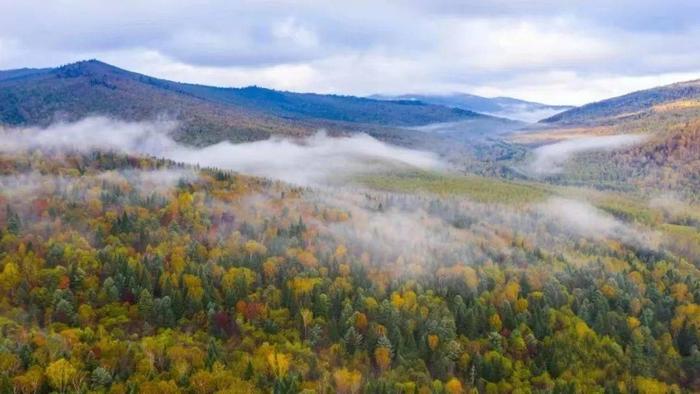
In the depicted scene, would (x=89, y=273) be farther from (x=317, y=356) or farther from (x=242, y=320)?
(x=317, y=356)

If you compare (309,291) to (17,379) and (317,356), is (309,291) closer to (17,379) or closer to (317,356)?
(317,356)

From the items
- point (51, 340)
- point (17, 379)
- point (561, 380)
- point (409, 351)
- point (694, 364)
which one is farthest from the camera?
point (694, 364)

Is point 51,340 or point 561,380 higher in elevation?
point 51,340

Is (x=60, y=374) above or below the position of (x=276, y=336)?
above

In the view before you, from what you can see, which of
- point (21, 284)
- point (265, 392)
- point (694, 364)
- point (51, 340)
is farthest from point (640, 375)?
point (21, 284)

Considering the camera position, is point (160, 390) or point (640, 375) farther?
point (640, 375)

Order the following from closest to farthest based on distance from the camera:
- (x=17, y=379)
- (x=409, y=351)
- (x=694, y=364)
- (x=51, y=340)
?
(x=17, y=379)
(x=51, y=340)
(x=409, y=351)
(x=694, y=364)

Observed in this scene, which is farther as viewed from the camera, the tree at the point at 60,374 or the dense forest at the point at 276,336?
the dense forest at the point at 276,336

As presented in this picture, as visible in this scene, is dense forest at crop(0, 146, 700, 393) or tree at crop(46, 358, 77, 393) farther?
dense forest at crop(0, 146, 700, 393)

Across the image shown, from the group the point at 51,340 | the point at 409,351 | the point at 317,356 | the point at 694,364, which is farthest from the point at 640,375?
the point at 51,340

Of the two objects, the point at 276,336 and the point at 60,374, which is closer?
the point at 60,374
